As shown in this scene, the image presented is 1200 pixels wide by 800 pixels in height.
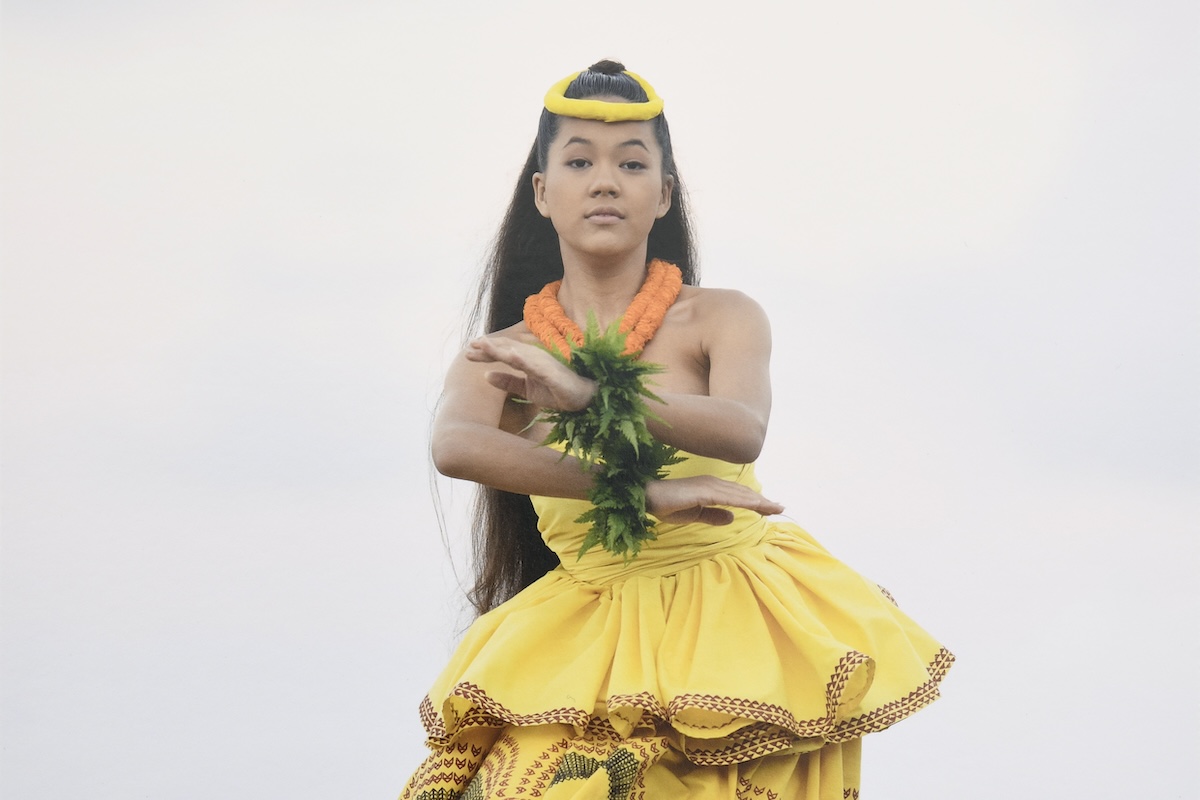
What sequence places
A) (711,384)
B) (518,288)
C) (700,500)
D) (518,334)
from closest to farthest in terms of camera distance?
1. (700,500)
2. (711,384)
3. (518,334)
4. (518,288)

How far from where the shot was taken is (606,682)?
241 centimetres

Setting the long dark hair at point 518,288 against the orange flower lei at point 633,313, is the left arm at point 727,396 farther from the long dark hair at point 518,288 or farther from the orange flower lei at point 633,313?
the long dark hair at point 518,288

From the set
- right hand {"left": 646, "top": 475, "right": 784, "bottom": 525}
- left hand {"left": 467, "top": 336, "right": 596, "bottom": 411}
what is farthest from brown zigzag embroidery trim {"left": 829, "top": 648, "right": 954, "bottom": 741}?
left hand {"left": 467, "top": 336, "right": 596, "bottom": 411}

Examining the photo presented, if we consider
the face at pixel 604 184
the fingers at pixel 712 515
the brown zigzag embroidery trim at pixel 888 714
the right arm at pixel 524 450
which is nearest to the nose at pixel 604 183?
the face at pixel 604 184

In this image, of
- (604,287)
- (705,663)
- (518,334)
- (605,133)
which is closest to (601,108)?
(605,133)

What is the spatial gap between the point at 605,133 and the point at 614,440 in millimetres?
608

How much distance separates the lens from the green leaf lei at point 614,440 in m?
2.24

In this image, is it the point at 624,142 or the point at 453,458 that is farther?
the point at 624,142

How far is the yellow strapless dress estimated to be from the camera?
233 centimetres

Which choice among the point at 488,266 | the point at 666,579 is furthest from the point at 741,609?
the point at 488,266

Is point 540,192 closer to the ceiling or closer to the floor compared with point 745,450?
closer to the ceiling

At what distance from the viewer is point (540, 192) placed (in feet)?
9.11

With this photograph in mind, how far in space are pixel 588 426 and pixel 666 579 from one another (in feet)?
1.44

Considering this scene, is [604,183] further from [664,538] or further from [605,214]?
[664,538]
